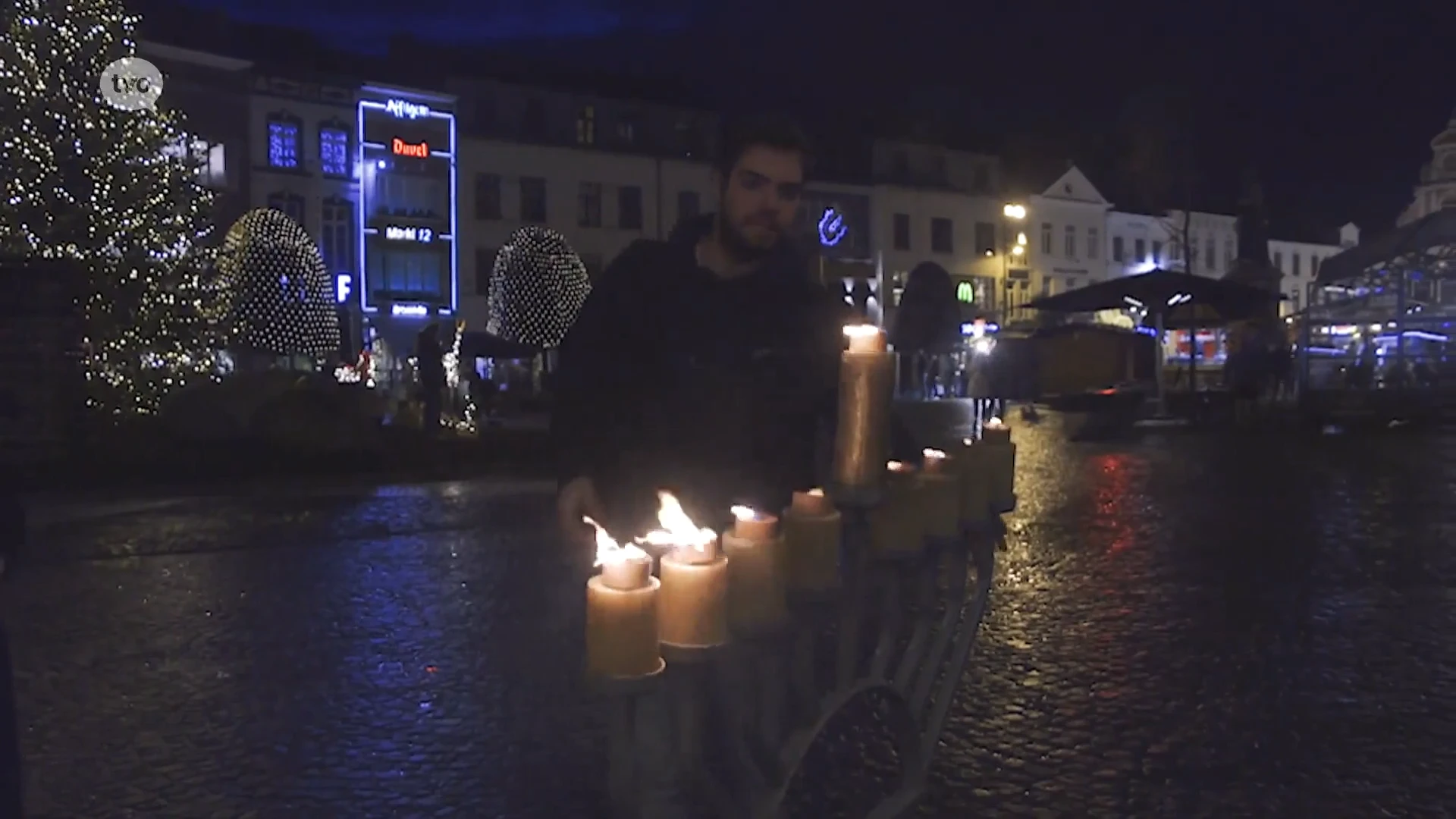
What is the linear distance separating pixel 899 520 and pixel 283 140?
1624 inches

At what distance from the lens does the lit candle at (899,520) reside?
9.49 feet

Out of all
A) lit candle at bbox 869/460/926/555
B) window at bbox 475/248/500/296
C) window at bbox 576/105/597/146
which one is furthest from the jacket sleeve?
window at bbox 576/105/597/146

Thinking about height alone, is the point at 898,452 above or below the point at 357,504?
above

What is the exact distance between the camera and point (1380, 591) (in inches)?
325

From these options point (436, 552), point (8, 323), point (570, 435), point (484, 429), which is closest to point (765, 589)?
point (570, 435)

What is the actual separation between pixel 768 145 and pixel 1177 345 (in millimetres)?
51357

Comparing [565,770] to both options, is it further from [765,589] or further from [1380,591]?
[1380,591]

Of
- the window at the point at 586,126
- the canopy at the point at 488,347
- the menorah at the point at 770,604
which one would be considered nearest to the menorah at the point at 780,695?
the menorah at the point at 770,604

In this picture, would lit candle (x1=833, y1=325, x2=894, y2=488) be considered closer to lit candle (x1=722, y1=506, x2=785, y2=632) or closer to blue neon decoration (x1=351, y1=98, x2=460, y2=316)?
lit candle (x1=722, y1=506, x2=785, y2=632)

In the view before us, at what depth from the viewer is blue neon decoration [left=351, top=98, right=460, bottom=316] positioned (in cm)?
4262

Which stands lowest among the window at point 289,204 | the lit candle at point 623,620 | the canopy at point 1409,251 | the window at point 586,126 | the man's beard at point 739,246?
the lit candle at point 623,620

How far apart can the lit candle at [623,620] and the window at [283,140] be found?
1622 inches

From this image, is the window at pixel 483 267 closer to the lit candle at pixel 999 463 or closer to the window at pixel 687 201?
the window at pixel 687 201

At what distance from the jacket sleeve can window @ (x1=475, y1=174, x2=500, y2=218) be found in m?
43.4
